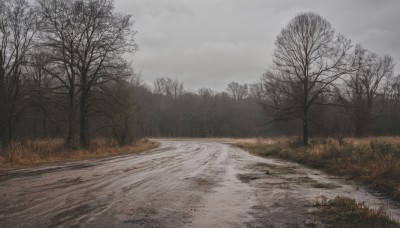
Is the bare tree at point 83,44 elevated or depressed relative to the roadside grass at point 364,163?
elevated

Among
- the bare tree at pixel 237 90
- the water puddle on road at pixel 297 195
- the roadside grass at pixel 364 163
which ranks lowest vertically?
the water puddle on road at pixel 297 195

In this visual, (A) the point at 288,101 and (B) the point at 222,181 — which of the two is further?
(A) the point at 288,101

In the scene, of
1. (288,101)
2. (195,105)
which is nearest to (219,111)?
(195,105)

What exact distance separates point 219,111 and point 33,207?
96.2m

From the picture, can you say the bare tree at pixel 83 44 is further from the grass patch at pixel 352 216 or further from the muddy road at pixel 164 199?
the grass patch at pixel 352 216

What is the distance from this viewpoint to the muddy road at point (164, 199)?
23.7ft

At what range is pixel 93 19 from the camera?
27297 mm

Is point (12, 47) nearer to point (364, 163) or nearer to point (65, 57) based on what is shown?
point (65, 57)

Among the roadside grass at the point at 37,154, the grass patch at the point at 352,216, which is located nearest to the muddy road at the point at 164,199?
the grass patch at the point at 352,216

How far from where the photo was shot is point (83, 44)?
27.4 meters

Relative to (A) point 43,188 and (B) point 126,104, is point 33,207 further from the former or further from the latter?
(B) point 126,104

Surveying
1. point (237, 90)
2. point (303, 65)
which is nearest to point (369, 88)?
point (303, 65)

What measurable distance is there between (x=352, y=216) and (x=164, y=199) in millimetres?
4314

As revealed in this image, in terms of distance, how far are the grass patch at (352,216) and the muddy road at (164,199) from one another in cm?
33
